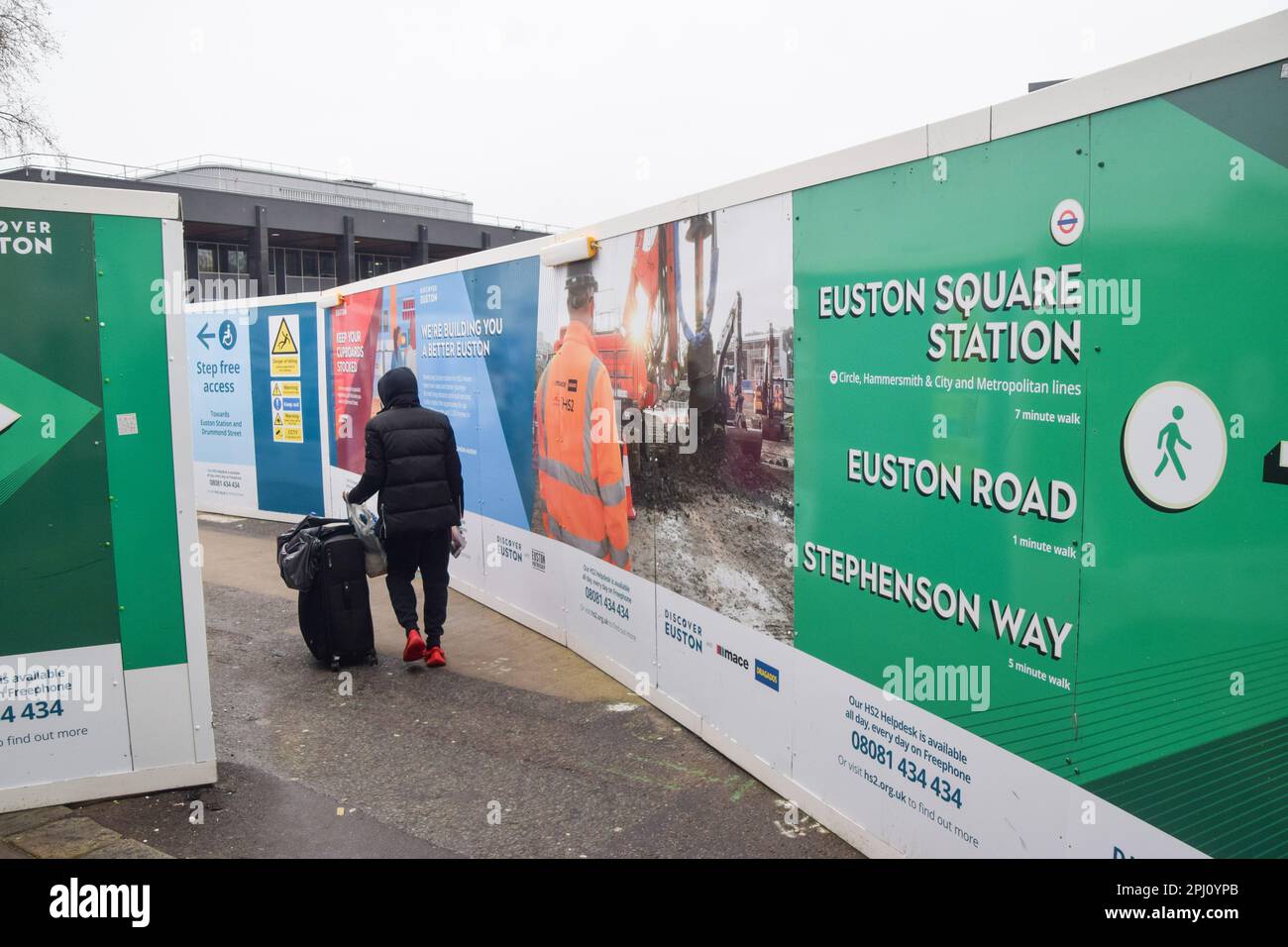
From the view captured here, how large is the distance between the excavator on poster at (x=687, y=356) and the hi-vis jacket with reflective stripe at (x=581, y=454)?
21 centimetres

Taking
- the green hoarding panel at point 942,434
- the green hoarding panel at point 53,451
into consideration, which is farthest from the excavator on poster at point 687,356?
the green hoarding panel at point 53,451

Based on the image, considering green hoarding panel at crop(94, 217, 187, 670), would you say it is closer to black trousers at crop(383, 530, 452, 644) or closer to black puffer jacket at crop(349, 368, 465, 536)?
black puffer jacket at crop(349, 368, 465, 536)

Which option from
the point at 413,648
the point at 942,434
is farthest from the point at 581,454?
the point at 942,434

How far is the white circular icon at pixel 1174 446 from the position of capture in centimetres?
244

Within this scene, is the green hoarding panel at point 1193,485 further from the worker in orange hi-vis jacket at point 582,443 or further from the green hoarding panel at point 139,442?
the green hoarding panel at point 139,442

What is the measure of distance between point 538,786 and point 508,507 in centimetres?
330

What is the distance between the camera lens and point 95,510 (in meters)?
4.41

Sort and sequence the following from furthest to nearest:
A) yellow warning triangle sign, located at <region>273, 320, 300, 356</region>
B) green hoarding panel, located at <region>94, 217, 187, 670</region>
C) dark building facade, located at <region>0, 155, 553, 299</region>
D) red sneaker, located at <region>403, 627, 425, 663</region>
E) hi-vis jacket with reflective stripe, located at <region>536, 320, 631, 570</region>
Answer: dark building facade, located at <region>0, 155, 553, 299</region>
yellow warning triangle sign, located at <region>273, 320, 300, 356</region>
red sneaker, located at <region>403, 627, 425, 663</region>
hi-vis jacket with reflective stripe, located at <region>536, 320, 631, 570</region>
green hoarding panel, located at <region>94, 217, 187, 670</region>

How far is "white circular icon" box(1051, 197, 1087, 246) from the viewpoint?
2783 millimetres

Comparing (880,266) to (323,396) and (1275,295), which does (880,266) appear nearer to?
(1275,295)

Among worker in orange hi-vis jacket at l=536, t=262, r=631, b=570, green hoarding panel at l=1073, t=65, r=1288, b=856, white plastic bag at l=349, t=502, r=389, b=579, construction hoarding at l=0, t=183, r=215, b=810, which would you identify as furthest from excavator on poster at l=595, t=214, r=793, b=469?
construction hoarding at l=0, t=183, r=215, b=810

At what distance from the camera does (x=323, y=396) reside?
1108cm

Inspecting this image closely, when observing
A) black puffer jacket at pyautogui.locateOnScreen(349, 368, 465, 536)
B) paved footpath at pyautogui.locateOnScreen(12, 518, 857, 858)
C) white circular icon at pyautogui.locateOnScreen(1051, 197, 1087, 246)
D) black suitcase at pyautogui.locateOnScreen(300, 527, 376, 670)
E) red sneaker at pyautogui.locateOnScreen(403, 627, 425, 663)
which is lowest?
paved footpath at pyautogui.locateOnScreen(12, 518, 857, 858)
